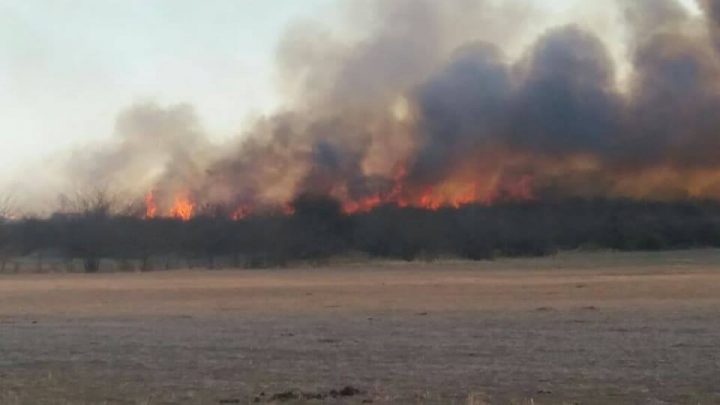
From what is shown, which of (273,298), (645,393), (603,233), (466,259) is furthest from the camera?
(603,233)

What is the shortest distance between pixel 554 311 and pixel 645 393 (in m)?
25.4

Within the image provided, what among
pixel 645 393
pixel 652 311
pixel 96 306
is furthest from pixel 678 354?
pixel 96 306

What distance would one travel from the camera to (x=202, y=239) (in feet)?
516

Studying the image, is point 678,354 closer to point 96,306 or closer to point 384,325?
point 384,325

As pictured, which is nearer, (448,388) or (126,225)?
(448,388)

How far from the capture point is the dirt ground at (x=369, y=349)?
19125mm

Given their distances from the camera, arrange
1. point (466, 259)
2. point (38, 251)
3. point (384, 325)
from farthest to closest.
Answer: point (38, 251), point (466, 259), point (384, 325)

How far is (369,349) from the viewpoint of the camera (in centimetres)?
2814

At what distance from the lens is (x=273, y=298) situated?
199 feet

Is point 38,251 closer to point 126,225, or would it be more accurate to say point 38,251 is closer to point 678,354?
point 126,225

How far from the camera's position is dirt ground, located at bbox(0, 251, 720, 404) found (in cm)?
1912

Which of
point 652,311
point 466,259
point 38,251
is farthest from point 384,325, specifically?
point 38,251

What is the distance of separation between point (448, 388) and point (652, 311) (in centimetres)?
2574

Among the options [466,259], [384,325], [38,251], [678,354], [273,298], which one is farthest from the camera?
[38,251]
